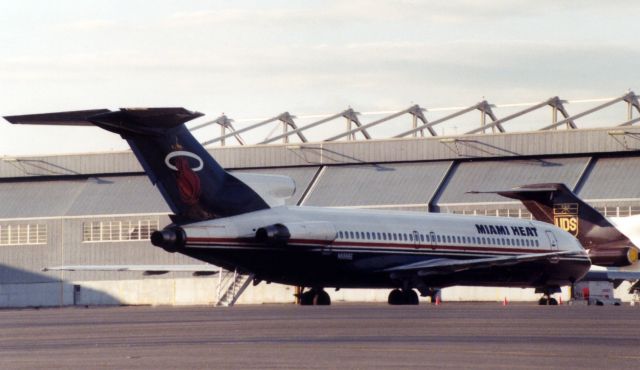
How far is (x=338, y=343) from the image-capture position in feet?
69.9

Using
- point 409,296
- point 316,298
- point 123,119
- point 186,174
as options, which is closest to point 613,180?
point 409,296

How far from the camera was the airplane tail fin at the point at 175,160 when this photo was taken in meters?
40.9

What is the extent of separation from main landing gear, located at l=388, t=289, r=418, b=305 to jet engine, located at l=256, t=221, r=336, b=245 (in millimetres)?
4840

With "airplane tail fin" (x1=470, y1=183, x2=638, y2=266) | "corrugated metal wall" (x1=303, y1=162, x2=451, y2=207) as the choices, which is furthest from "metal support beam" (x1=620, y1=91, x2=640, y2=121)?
"airplane tail fin" (x1=470, y1=183, x2=638, y2=266)

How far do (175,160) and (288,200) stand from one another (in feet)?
123

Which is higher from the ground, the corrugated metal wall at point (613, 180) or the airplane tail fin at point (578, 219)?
the corrugated metal wall at point (613, 180)

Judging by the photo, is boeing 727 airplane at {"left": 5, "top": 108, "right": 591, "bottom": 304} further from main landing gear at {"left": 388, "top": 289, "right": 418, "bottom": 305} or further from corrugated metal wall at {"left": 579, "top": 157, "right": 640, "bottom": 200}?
corrugated metal wall at {"left": 579, "top": 157, "right": 640, "bottom": 200}

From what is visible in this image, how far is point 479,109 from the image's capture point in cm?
8381

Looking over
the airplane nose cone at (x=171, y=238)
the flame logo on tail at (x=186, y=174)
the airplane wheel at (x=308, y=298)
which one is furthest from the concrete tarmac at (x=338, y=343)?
the airplane wheel at (x=308, y=298)

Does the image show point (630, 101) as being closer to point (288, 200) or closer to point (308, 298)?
point (288, 200)

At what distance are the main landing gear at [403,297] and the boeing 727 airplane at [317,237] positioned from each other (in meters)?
0.04

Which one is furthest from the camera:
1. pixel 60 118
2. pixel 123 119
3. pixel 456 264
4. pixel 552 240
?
pixel 552 240

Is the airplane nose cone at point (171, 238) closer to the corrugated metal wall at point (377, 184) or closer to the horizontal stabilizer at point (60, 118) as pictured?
the horizontal stabilizer at point (60, 118)

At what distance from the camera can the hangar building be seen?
2921 inches
